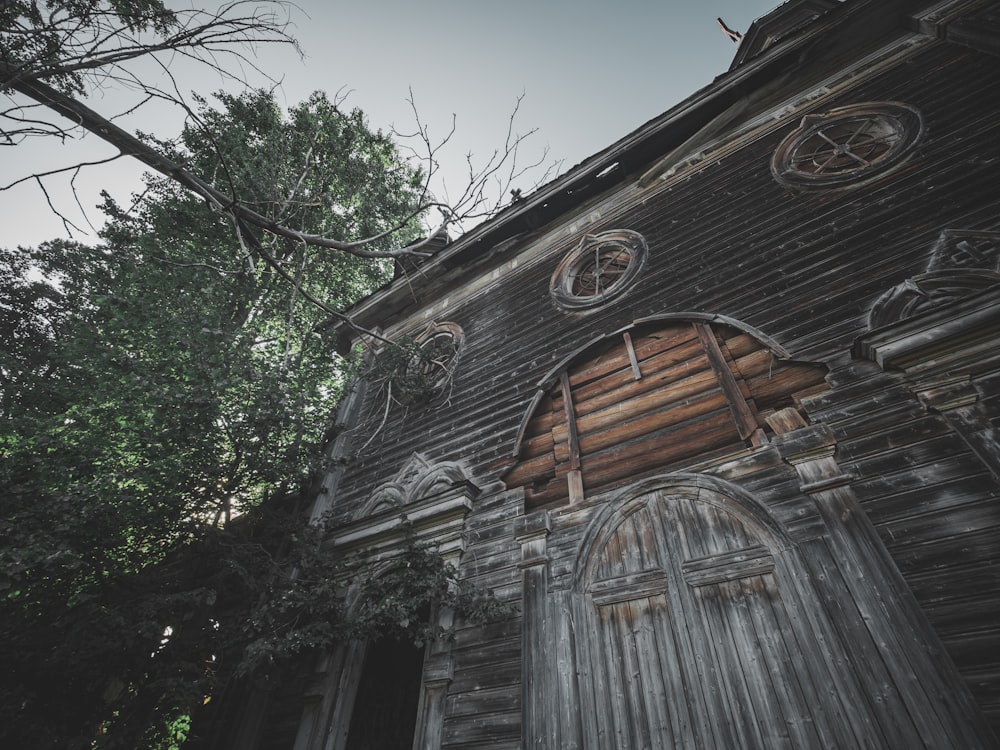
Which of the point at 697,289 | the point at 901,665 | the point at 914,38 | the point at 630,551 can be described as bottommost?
the point at 901,665

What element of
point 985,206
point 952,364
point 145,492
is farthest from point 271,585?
point 985,206

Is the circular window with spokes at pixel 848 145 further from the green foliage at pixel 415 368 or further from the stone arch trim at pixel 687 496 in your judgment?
the green foliage at pixel 415 368

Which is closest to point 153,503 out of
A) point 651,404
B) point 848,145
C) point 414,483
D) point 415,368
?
point 414,483

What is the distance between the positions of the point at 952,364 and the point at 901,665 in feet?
6.34

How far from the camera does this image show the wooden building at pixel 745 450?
247 centimetres

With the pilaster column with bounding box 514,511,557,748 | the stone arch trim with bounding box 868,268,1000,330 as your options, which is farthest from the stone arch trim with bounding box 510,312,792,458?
the pilaster column with bounding box 514,511,557,748

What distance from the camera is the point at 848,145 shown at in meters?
4.89

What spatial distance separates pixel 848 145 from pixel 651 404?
3829mm

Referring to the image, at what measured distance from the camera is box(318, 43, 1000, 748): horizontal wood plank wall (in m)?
2.51

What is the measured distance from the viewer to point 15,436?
597cm

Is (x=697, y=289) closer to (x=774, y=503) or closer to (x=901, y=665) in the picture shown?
(x=774, y=503)

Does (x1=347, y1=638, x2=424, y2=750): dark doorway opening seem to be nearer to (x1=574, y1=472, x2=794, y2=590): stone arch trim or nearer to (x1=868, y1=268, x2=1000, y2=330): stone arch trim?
(x1=574, y1=472, x2=794, y2=590): stone arch trim

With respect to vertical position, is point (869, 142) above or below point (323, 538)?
above

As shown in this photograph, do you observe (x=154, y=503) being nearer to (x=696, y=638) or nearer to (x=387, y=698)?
(x=387, y=698)
